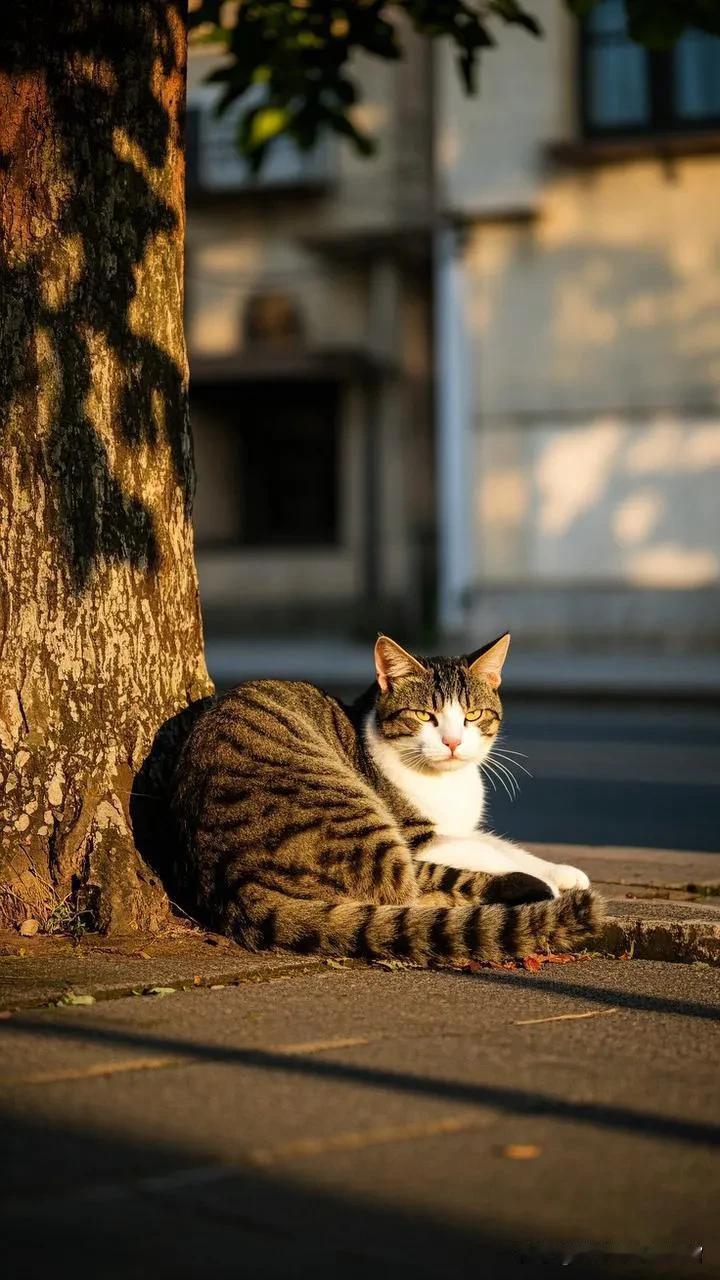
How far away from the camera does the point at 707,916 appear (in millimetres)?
5332

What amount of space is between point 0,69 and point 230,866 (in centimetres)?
256

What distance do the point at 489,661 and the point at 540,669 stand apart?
13248mm

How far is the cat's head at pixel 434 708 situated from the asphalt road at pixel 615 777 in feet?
7.07

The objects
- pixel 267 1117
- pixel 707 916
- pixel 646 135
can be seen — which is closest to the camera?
pixel 267 1117

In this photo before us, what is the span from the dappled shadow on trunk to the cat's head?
1005 mm

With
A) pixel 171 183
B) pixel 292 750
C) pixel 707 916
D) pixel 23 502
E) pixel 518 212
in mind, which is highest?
pixel 518 212

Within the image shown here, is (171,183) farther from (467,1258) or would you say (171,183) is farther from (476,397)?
(476,397)

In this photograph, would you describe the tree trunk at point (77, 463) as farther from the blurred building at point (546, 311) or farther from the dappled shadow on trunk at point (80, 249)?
the blurred building at point (546, 311)

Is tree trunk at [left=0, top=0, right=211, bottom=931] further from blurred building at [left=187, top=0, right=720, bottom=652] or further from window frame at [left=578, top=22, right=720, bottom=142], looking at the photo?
window frame at [left=578, top=22, right=720, bottom=142]

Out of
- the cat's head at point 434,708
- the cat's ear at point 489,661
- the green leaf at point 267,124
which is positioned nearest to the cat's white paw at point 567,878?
the cat's head at point 434,708

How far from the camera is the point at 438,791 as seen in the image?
19.2ft

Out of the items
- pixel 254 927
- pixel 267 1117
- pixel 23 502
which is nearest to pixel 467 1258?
pixel 267 1117

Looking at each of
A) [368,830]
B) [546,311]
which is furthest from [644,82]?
[368,830]

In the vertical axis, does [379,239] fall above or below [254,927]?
above
